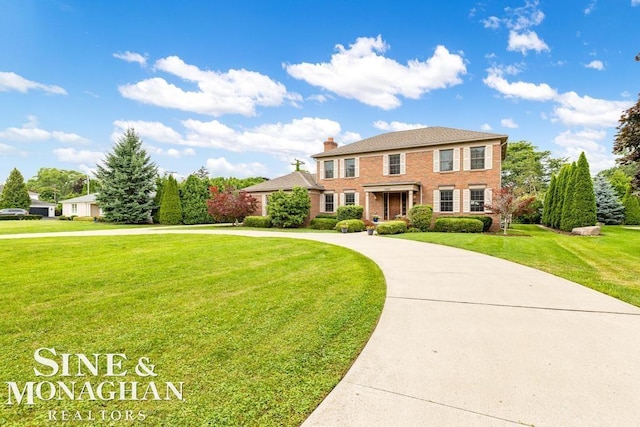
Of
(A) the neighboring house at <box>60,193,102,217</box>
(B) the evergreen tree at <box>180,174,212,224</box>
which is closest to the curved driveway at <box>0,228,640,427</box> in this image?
(B) the evergreen tree at <box>180,174,212,224</box>

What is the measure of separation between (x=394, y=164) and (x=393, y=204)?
2790 mm

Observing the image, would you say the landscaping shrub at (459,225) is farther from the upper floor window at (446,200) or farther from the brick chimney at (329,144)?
the brick chimney at (329,144)

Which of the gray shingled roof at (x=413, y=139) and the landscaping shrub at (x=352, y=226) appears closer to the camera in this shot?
the landscaping shrub at (x=352, y=226)

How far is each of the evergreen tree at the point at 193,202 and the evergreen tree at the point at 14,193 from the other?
80.4 ft

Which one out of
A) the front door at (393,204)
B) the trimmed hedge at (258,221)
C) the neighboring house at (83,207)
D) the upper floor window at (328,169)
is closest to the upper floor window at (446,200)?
the front door at (393,204)

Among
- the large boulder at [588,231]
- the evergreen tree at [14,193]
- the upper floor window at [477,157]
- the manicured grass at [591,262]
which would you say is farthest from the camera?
the evergreen tree at [14,193]

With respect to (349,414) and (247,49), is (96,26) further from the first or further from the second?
(349,414)

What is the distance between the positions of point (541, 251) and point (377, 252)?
5.18 metres

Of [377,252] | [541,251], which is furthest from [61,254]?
[541,251]

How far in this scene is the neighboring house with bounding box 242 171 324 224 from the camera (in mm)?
23422

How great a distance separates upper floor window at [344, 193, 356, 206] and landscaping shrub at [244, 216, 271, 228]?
5.80m

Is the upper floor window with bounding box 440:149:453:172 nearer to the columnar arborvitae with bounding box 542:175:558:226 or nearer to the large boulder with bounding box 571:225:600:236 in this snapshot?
the large boulder with bounding box 571:225:600:236

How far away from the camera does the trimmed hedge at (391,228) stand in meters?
15.5

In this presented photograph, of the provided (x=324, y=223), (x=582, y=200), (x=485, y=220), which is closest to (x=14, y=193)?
(x=324, y=223)
